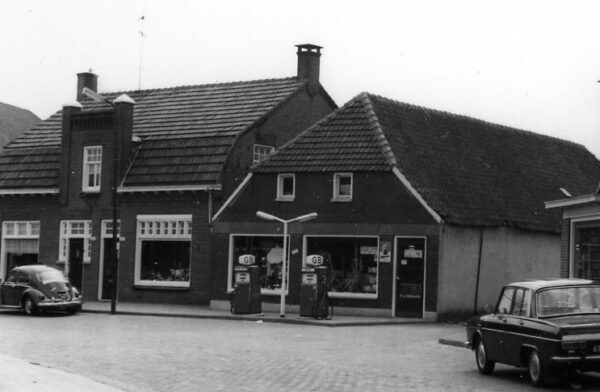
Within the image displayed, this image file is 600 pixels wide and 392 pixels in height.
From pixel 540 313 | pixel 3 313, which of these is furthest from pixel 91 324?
pixel 540 313

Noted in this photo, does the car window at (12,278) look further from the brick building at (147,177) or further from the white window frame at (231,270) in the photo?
the white window frame at (231,270)

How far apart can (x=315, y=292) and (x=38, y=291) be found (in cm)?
895

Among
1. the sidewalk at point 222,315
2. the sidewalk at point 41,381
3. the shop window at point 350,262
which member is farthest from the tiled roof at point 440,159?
the sidewalk at point 41,381

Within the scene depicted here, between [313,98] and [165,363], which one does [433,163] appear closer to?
[313,98]

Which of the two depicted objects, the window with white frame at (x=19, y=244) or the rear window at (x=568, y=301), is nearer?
the rear window at (x=568, y=301)

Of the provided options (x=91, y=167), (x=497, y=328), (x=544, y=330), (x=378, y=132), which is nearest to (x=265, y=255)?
(x=378, y=132)

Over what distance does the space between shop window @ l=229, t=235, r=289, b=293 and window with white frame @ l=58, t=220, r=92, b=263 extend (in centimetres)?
752

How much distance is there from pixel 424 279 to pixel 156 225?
448 inches

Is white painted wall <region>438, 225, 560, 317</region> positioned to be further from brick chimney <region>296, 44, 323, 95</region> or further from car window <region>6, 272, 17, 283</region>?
car window <region>6, 272, 17, 283</region>

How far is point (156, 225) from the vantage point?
38438 millimetres

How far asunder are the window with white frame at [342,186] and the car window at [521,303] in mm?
17350

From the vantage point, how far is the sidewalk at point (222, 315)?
29312 mm

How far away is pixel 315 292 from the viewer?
29891mm

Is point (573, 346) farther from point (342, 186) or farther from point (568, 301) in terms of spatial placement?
point (342, 186)
